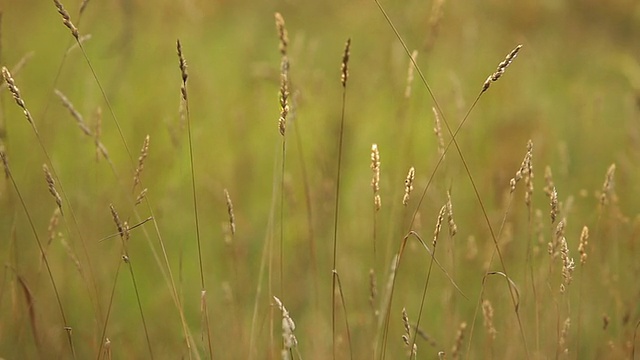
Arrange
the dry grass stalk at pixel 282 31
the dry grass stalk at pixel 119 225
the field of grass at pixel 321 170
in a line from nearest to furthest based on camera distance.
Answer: the dry grass stalk at pixel 119 225, the dry grass stalk at pixel 282 31, the field of grass at pixel 321 170

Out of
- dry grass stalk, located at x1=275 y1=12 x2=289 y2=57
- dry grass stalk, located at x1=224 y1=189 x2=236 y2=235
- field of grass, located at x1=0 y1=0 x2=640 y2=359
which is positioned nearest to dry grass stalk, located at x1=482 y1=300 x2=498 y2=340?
field of grass, located at x1=0 y1=0 x2=640 y2=359

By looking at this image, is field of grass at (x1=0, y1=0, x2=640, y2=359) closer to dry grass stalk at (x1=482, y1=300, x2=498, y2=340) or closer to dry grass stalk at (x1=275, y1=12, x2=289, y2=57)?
dry grass stalk at (x1=482, y1=300, x2=498, y2=340)

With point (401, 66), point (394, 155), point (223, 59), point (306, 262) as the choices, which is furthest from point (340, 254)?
point (223, 59)

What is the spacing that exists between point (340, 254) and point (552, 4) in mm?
1835

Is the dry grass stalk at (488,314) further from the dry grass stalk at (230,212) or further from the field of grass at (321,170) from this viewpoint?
the dry grass stalk at (230,212)

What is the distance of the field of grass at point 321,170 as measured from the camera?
200 centimetres

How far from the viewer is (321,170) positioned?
203 centimetres

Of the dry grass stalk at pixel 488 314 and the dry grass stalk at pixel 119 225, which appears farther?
the dry grass stalk at pixel 488 314

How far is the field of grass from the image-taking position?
200 centimetres

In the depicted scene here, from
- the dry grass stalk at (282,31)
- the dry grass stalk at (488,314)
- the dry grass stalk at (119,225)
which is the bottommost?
the dry grass stalk at (488,314)

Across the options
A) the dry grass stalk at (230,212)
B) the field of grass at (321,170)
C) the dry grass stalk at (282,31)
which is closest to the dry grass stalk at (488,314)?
the field of grass at (321,170)

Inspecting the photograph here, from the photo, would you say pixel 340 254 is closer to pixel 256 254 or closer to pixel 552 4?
pixel 256 254

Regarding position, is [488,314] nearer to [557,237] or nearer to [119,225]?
[557,237]

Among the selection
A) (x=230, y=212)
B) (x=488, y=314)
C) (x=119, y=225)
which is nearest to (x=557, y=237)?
(x=488, y=314)
